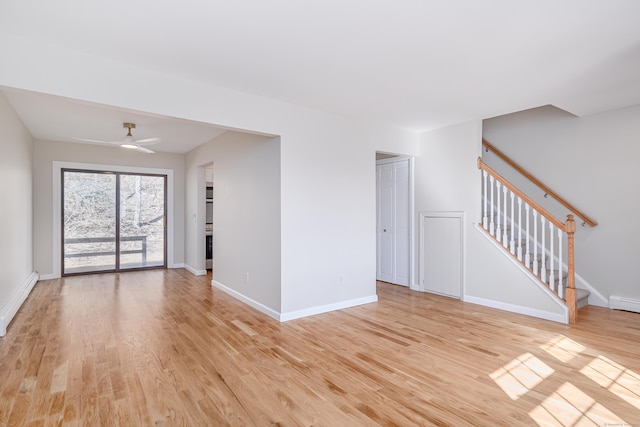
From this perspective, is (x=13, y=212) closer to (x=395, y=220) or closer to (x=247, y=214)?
(x=247, y=214)

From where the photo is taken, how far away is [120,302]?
4.66 metres

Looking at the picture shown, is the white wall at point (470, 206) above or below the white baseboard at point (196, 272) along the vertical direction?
above

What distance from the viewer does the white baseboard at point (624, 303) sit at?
4.18 meters

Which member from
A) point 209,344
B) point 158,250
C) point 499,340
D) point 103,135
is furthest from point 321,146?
point 158,250

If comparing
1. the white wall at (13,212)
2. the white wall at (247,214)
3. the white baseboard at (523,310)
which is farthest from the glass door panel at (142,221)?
the white baseboard at (523,310)

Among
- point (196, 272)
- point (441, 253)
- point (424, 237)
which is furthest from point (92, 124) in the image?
point (441, 253)

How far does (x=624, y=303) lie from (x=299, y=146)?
15.2 feet

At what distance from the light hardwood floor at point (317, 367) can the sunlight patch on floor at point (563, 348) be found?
2cm

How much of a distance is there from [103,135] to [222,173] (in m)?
2.22

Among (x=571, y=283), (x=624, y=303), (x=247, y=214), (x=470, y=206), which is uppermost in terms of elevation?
(x=470, y=206)

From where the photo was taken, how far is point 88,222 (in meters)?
6.61

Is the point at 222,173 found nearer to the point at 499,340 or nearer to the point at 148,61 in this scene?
the point at 148,61

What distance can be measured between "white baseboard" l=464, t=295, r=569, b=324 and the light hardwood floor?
0.53ft

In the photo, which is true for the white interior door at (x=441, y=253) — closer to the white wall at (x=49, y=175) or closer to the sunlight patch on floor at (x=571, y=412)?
the sunlight patch on floor at (x=571, y=412)
